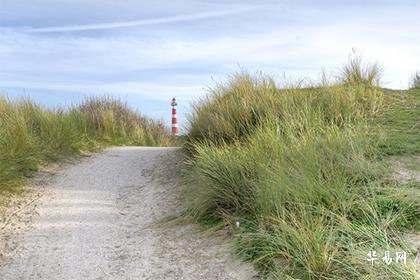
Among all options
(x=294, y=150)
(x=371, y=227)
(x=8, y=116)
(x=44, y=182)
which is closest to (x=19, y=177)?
(x=44, y=182)

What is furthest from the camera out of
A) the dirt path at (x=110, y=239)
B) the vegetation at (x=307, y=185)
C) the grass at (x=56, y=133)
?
the grass at (x=56, y=133)

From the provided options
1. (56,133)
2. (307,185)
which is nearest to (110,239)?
(307,185)

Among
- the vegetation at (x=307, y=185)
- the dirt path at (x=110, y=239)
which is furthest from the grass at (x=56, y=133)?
the vegetation at (x=307, y=185)

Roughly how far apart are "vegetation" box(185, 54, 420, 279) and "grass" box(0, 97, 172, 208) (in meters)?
2.56

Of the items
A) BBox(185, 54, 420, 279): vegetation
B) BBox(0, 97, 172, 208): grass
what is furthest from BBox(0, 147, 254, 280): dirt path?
BBox(0, 97, 172, 208): grass

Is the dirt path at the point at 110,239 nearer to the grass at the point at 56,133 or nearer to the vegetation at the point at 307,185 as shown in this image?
the vegetation at the point at 307,185

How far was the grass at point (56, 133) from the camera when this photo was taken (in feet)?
23.9

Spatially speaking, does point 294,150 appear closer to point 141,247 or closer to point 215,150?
point 215,150

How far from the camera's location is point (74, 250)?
4.73 m

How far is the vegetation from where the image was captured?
3.66 m

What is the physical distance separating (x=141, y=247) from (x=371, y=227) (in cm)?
220

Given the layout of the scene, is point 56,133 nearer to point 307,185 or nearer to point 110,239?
point 110,239

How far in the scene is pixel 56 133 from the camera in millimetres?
9797

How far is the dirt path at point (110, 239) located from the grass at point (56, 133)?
582mm
